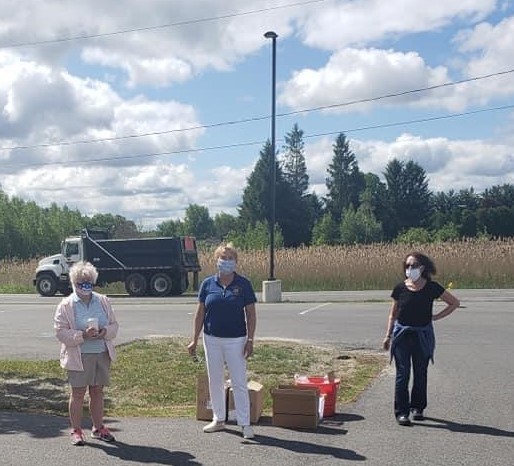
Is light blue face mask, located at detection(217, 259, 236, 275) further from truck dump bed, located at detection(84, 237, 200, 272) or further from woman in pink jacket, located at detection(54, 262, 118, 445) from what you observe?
truck dump bed, located at detection(84, 237, 200, 272)

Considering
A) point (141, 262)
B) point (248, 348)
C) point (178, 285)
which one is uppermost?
point (141, 262)

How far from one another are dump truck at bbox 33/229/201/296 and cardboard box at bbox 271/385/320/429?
24.5 metres

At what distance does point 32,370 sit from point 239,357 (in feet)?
16.2

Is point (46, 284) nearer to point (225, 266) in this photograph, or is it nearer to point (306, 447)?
point (225, 266)

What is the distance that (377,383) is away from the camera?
33.2 ft

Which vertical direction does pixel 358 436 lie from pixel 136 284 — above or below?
below

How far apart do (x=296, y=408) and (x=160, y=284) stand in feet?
81.9

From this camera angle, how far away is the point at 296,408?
24.8ft

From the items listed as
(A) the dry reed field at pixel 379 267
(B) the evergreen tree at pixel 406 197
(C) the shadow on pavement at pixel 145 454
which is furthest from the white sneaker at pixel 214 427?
(B) the evergreen tree at pixel 406 197

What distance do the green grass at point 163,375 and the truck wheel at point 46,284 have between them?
20484 mm

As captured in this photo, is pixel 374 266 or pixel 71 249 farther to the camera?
pixel 374 266

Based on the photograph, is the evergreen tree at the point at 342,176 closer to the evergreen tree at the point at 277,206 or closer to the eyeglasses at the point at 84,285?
the evergreen tree at the point at 277,206

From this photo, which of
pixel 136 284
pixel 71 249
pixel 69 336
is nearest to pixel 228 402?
pixel 69 336

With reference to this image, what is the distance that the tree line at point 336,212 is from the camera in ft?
271
